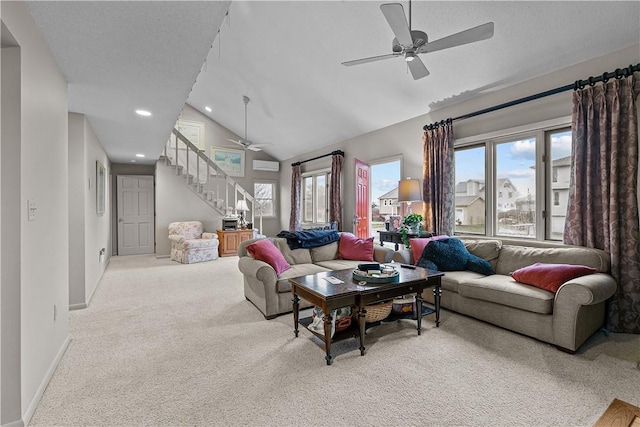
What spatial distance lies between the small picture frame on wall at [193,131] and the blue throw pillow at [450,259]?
289 inches

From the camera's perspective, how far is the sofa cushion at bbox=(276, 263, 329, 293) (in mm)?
3311

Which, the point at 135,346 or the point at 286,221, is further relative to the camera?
the point at 286,221

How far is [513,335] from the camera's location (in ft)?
9.35

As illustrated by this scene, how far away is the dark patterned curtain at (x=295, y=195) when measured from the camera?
333 inches

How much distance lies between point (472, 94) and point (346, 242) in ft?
9.03

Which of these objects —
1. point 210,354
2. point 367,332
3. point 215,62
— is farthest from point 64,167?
point 215,62

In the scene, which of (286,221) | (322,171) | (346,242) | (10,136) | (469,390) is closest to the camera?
(10,136)

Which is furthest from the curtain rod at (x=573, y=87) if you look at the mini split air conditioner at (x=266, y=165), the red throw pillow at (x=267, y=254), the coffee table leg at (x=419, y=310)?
the mini split air conditioner at (x=266, y=165)

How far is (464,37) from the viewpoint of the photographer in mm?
2404

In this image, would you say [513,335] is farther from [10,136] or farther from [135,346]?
[10,136]

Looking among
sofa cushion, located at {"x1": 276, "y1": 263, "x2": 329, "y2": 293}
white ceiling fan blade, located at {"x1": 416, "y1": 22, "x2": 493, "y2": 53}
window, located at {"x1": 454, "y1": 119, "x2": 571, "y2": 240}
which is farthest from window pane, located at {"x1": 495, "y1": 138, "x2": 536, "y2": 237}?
sofa cushion, located at {"x1": 276, "y1": 263, "x2": 329, "y2": 293}

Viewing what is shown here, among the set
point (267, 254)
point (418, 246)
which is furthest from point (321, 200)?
point (267, 254)

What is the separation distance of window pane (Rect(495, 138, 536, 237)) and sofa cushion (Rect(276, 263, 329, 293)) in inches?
104

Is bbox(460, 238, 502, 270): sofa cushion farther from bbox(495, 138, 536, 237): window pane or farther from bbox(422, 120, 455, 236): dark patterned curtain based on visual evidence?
bbox(422, 120, 455, 236): dark patterned curtain
